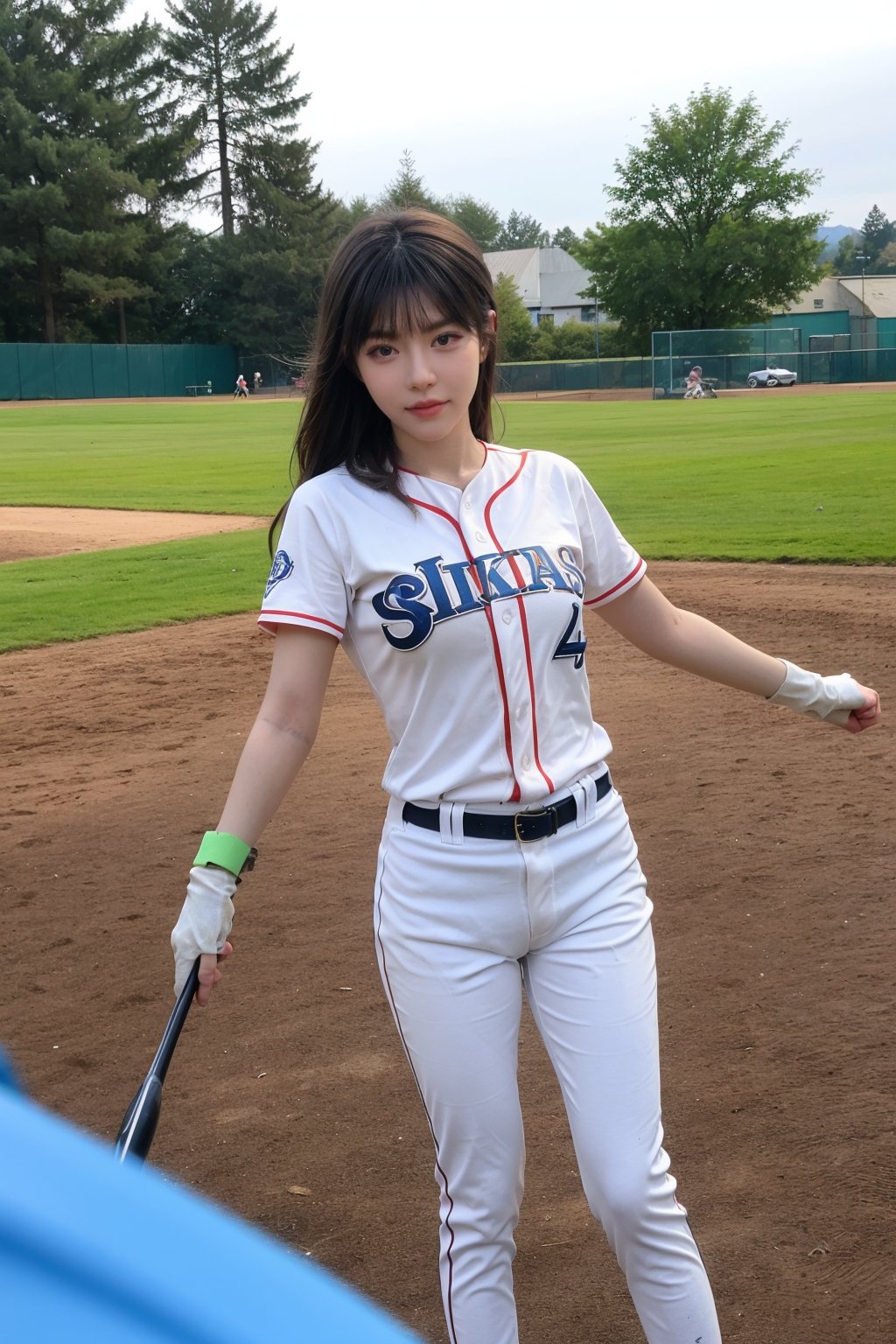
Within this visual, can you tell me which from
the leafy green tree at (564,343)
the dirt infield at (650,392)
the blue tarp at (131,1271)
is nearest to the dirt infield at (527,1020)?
the blue tarp at (131,1271)

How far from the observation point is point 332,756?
705cm

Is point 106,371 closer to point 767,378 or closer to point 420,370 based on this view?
point 767,378

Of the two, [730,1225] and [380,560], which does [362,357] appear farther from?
[730,1225]

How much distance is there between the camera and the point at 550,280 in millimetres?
101688

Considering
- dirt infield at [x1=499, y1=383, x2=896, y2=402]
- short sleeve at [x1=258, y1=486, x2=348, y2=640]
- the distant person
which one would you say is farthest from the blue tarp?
the distant person

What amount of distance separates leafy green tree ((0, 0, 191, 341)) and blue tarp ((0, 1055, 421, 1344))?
215ft

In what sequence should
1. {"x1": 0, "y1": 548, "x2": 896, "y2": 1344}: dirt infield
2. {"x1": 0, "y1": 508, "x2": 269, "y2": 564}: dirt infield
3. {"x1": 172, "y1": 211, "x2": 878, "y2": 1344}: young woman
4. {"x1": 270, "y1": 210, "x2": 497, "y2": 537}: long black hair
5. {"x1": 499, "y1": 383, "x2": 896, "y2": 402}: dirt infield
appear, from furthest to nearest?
{"x1": 499, "y1": 383, "x2": 896, "y2": 402}: dirt infield → {"x1": 0, "y1": 508, "x2": 269, "y2": 564}: dirt infield → {"x1": 0, "y1": 548, "x2": 896, "y2": 1344}: dirt infield → {"x1": 270, "y1": 210, "x2": 497, "y2": 537}: long black hair → {"x1": 172, "y1": 211, "x2": 878, "y2": 1344}: young woman

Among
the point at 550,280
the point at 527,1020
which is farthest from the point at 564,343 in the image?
the point at 527,1020

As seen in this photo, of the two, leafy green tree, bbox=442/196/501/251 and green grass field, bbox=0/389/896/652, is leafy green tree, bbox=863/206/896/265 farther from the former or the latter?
green grass field, bbox=0/389/896/652

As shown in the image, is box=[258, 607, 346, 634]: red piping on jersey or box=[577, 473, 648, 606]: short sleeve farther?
box=[577, 473, 648, 606]: short sleeve

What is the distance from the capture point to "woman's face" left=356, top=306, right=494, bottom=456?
2.49 meters

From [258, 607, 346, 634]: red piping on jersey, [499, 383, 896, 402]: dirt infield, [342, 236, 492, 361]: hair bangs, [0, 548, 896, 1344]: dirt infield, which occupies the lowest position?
[0, 548, 896, 1344]: dirt infield

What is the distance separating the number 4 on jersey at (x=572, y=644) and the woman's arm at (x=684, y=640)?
253 mm

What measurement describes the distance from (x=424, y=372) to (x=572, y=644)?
55 centimetres
